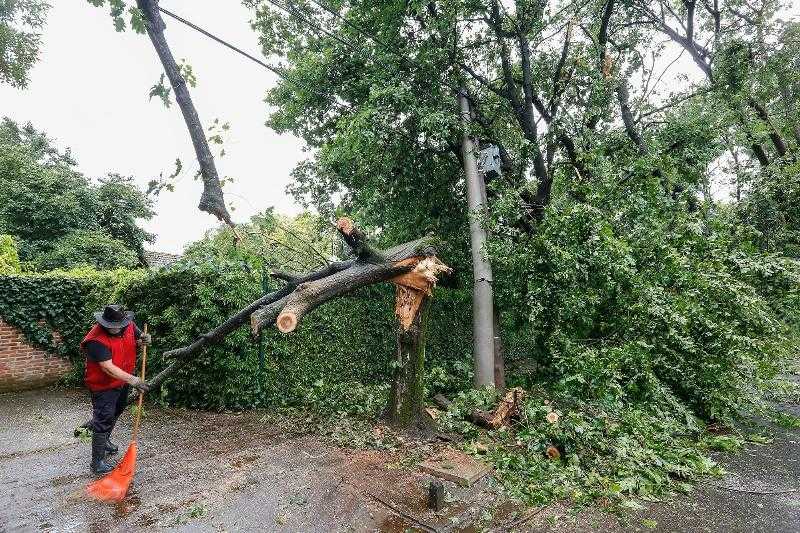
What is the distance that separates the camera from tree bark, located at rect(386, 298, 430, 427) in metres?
5.89

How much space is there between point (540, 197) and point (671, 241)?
258 cm

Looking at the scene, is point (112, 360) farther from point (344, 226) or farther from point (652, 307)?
point (652, 307)

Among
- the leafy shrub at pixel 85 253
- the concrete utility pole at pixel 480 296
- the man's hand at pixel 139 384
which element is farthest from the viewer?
the leafy shrub at pixel 85 253

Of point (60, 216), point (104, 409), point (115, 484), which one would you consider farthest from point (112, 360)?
point (60, 216)

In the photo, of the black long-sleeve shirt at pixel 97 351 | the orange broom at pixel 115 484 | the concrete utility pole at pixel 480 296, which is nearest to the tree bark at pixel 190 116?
the black long-sleeve shirt at pixel 97 351

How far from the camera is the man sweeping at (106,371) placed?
14.4ft

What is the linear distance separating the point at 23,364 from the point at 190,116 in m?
9.38

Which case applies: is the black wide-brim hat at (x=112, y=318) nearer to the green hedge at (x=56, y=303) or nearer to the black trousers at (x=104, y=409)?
the black trousers at (x=104, y=409)

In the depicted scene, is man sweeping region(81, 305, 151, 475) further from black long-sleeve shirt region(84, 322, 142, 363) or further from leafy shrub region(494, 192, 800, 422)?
leafy shrub region(494, 192, 800, 422)

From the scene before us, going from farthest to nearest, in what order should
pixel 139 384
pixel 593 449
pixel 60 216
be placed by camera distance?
pixel 60 216 < pixel 593 449 < pixel 139 384

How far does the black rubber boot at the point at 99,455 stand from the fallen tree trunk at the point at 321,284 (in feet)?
2.34

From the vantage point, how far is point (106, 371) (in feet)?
14.4

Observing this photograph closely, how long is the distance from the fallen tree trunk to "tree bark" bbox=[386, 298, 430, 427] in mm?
724

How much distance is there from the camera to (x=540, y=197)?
8797 mm
